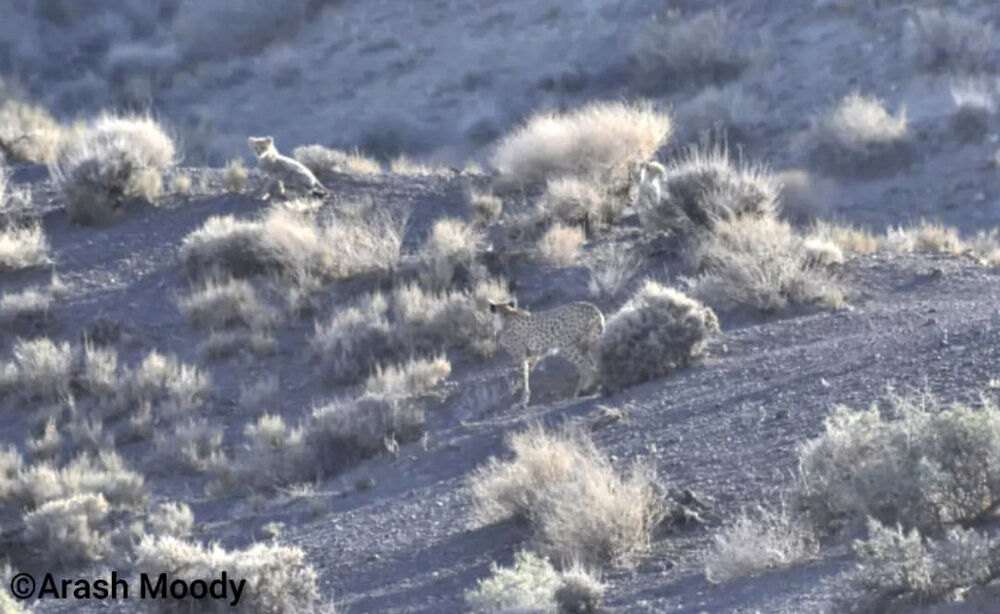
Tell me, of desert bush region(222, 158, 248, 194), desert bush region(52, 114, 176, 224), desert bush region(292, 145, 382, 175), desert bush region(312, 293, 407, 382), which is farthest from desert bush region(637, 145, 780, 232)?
desert bush region(52, 114, 176, 224)

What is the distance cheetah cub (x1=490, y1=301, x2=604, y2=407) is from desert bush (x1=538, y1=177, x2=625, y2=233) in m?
5.63

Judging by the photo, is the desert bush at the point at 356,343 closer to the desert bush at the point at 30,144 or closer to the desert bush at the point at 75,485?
the desert bush at the point at 75,485

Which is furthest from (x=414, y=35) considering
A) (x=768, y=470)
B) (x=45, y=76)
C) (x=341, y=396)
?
(x=768, y=470)

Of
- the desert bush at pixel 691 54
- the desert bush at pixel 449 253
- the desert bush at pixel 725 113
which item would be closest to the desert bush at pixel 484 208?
the desert bush at pixel 449 253

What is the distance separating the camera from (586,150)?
24594mm

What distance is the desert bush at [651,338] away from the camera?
671 inches

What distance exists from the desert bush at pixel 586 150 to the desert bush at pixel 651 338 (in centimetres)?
658

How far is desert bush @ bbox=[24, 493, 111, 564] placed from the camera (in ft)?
51.7

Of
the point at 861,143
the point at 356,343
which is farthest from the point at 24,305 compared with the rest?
the point at 861,143

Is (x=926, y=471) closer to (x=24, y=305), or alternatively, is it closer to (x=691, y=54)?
(x=24, y=305)

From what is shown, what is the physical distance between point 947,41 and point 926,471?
24823mm

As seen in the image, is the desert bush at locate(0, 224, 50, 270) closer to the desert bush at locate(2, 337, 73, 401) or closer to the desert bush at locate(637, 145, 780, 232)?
the desert bush at locate(2, 337, 73, 401)

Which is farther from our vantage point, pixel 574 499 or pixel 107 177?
pixel 107 177

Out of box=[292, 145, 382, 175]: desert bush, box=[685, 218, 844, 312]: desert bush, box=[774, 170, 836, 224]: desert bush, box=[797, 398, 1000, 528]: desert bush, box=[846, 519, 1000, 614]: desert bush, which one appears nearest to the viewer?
box=[846, 519, 1000, 614]: desert bush
